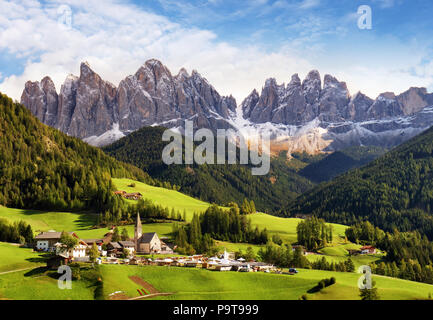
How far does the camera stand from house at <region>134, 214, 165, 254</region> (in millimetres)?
121312

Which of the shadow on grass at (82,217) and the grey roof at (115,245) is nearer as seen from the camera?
the grey roof at (115,245)

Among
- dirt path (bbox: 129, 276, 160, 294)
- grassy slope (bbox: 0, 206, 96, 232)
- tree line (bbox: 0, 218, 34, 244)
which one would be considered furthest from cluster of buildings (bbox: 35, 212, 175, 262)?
grassy slope (bbox: 0, 206, 96, 232)

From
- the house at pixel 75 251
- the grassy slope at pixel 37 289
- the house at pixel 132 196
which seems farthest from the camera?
the house at pixel 132 196

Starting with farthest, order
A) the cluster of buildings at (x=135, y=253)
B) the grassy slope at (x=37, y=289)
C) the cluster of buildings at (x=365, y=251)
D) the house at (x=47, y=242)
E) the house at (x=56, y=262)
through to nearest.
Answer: the cluster of buildings at (x=365, y=251) → the house at (x=47, y=242) → the cluster of buildings at (x=135, y=253) → the house at (x=56, y=262) → the grassy slope at (x=37, y=289)

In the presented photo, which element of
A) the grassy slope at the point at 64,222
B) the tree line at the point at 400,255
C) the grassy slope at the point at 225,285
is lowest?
the tree line at the point at 400,255

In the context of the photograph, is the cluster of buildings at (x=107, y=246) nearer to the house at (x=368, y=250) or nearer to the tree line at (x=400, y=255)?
the tree line at (x=400, y=255)

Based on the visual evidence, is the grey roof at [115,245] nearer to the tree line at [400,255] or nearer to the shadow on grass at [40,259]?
the shadow on grass at [40,259]

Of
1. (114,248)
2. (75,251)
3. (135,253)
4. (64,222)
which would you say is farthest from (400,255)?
(64,222)

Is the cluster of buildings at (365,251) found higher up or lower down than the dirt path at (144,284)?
lower down

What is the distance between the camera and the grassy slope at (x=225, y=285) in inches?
2817

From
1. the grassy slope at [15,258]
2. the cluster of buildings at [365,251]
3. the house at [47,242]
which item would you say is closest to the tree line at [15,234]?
the house at [47,242]

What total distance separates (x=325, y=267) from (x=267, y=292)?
4311 centimetres

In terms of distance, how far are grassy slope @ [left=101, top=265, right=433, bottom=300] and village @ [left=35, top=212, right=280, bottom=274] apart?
7.43 meters
